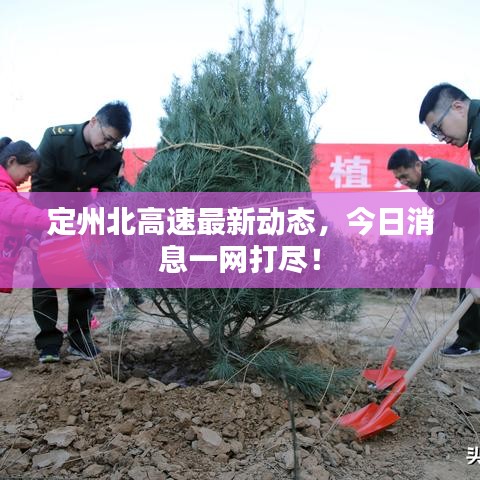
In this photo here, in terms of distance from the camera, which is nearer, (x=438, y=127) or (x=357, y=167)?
(x=438, y=127)

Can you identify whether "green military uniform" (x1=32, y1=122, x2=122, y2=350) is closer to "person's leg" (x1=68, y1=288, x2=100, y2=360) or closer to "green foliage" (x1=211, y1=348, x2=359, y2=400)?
"person's leg" (x1=68, y1=288, x2=100, y2=360)

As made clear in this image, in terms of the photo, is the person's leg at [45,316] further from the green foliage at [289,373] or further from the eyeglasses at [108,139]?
the green foliage at [289,373]

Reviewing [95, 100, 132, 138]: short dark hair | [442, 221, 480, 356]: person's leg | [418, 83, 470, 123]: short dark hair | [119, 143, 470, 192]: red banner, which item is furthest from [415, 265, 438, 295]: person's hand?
[119, 143, 470, 192]: red banner

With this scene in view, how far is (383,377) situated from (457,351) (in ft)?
4.45

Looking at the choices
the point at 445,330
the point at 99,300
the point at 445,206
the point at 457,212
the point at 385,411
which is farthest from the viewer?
the point at 99,300

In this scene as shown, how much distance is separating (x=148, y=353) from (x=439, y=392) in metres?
1.80

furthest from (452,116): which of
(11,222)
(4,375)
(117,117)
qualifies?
(4,375)

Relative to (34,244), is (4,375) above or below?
below

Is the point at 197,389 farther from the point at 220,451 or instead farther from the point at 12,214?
the point at 12,214

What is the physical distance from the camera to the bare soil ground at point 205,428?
211 cm

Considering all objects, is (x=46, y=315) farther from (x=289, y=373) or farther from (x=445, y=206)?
(x=445, y=206)

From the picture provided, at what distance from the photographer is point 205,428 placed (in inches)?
91.0

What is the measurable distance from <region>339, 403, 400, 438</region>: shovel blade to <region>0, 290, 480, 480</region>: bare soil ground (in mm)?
54

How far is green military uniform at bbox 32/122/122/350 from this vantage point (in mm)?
3289
